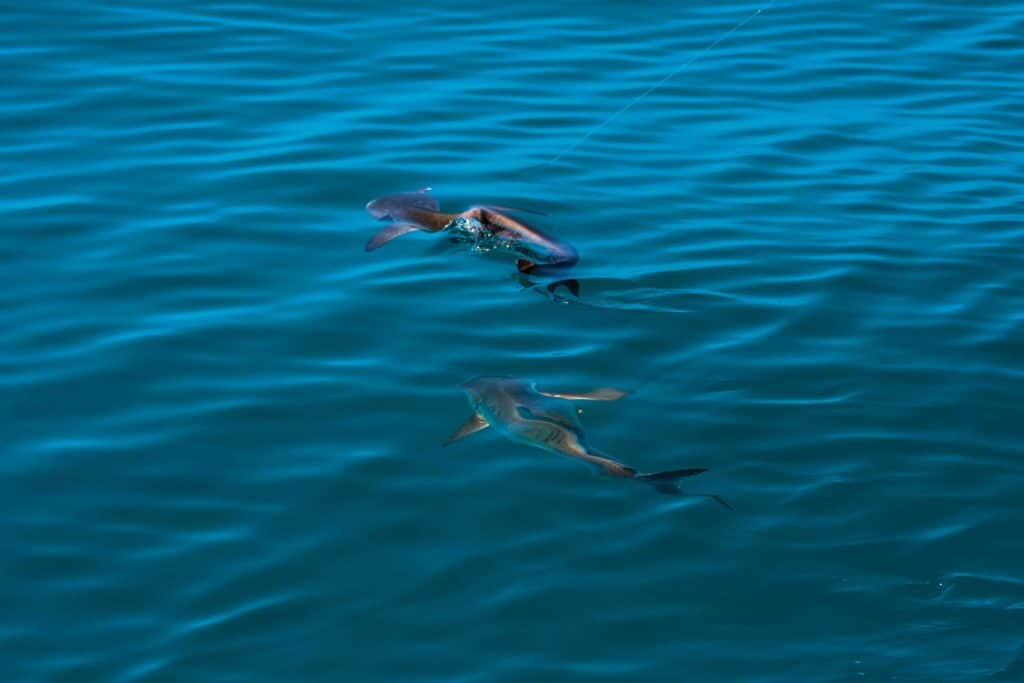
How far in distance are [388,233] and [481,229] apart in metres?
0.55

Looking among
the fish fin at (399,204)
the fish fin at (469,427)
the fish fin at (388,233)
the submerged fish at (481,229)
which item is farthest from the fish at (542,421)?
the fish fin at (399,204)

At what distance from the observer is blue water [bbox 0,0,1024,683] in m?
5.00

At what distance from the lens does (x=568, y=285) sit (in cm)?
754

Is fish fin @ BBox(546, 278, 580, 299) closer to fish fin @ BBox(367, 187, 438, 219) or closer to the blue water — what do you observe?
the blue water

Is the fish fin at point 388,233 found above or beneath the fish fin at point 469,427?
above

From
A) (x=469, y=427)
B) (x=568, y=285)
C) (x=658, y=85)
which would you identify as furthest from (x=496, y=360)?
(x=658, y=85)

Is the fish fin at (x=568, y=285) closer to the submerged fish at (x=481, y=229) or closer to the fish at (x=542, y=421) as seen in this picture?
the submerged fish at (x=481, y=229)

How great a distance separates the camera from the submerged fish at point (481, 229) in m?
7.78

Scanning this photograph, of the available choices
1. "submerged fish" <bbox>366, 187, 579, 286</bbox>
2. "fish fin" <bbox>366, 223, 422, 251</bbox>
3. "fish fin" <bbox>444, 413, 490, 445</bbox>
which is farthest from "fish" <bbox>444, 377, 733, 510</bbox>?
"fish fin" <bbox>366, 223, 422, 251</bbox>

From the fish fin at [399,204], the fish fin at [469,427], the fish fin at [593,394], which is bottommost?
the fish fin at [469,427]

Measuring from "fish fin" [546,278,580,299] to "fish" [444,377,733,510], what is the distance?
1.13 m

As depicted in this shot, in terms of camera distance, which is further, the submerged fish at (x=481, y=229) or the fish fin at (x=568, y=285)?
the submerged fish at (x=481, y=229)

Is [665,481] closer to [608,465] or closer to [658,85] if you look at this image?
[608,465]

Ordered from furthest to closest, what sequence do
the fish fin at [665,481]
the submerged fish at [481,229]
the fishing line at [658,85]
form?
1. the fishing line at [658,85]
2. the submerged fish at [481,229]
3. the fish fin at [665,481]
